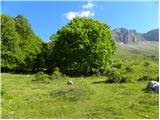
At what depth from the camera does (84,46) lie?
5334 cm

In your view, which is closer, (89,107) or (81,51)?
(89,107)

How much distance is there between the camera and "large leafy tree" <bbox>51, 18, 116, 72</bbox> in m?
53.4

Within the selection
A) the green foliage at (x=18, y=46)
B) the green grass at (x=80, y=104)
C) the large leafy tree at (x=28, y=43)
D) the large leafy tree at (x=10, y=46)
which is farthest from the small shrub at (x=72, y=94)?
the large leafy tree at (x=28, y=43)

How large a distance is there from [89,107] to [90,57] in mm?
30774

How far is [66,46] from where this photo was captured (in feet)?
179

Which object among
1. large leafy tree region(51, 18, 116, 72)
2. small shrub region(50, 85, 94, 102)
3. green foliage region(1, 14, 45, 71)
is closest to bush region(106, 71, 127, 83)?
small shrub region(50, 85, 94, 102)

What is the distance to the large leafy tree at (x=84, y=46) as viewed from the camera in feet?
175

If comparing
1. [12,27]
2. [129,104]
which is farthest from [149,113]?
[12,27]

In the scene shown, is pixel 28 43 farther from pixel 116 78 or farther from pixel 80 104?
pixel 80 104

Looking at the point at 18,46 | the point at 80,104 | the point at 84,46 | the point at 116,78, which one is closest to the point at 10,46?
the point at 18,46

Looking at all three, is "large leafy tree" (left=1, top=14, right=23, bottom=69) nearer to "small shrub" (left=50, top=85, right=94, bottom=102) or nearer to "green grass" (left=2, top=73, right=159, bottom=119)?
"green grass" (left=2, top=73, right=159, bottom=119)

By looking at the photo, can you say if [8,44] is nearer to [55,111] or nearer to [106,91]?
[106,91]

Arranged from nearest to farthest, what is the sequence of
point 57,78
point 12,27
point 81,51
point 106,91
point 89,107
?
1. point 89,107
2. point 106,91
3. point 57,78
4. point 81,51
5. point 12,27

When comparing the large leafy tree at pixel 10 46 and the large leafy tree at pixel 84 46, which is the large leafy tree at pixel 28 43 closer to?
the large leafy tree at pixel 10 46
